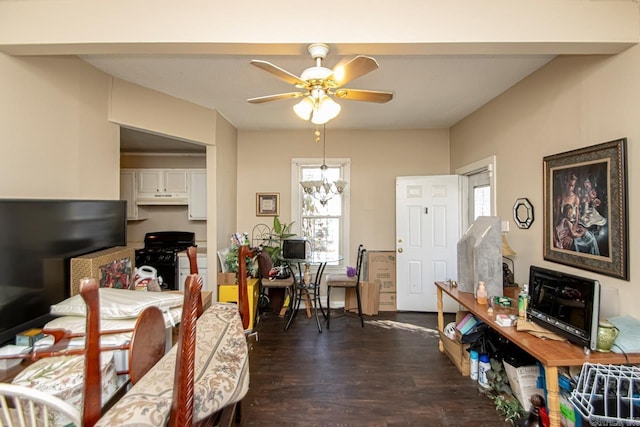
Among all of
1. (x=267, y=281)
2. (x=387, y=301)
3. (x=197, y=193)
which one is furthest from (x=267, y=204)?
(x=387, y=301)

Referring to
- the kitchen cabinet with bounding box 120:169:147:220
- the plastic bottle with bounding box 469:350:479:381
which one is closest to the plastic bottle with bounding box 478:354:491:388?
the plastic bottle with bounding box 469:350:479:381

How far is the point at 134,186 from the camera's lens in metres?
4.64

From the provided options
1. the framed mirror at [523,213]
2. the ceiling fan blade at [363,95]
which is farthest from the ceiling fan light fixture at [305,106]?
the framed mirror at [523,213]

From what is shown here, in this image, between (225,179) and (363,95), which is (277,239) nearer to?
(225,179)

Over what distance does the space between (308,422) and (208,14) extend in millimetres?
2744

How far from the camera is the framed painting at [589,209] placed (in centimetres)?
186

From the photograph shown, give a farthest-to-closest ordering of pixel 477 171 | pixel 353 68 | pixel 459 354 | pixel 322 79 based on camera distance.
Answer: pixel 477 171
pixel 459 354
pixel 322 79
pixel 353 68

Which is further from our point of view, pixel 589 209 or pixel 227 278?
pixel 227 278

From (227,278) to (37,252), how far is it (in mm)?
2213

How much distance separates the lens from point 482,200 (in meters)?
3.78

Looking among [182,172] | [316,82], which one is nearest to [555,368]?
[316,82]

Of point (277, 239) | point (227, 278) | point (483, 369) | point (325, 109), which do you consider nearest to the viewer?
point (325, 109)

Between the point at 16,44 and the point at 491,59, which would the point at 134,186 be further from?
the point at 491,59

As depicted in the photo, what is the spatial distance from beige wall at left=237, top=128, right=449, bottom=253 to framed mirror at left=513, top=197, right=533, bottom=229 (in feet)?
5.83
